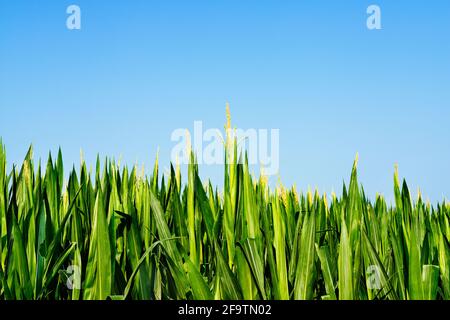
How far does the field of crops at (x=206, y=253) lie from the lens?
1189mm

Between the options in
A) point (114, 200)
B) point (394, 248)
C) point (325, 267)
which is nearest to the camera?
point (325, 267)

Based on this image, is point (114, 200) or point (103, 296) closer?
point (103, 296)

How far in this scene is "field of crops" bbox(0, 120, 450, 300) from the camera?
1.19m

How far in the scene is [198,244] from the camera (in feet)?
4.89

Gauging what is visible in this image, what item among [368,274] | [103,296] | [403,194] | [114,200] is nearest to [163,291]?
[103,296]

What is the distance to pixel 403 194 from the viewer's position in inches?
66.4

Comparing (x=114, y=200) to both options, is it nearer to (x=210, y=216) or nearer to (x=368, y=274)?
(x=210, y=216)

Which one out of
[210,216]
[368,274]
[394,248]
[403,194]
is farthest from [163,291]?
[403,194]

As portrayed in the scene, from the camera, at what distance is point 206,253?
1.59 metres

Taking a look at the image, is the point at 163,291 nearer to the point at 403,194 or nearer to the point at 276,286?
the point at 276,286

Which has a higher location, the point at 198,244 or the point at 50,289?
the point at 198,244
